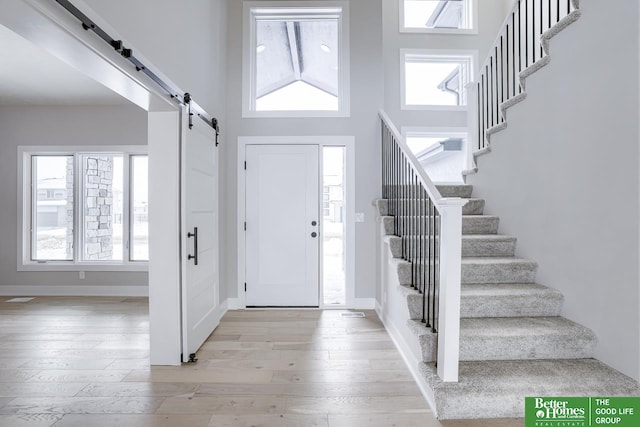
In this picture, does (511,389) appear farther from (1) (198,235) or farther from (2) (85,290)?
(2) (85,290)

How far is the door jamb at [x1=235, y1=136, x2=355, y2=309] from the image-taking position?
4.24 m

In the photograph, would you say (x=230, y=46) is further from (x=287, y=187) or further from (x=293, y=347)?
(x=293, y=347)

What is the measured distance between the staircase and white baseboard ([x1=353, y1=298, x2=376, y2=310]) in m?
1.35

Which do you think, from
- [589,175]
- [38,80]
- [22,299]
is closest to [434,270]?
[589,175]

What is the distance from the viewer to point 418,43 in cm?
519

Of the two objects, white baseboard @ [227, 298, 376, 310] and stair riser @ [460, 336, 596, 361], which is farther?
white baseboard @ [227, 298, 376, 310]

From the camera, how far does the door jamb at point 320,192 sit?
424cm

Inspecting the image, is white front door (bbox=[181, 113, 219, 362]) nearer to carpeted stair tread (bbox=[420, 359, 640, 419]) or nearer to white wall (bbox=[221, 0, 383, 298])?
white wall (bbox=[221, 0, 383, 298])

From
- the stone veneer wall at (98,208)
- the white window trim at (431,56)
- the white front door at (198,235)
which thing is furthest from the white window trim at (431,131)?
the stone veneer wall at (98,208)

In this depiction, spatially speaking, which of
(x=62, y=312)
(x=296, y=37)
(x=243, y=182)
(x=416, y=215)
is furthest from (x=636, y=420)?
(x=62, y=312)

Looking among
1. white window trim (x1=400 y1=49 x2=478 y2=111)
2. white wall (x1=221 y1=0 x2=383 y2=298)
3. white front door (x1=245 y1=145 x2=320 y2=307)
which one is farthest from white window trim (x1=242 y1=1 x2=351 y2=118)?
white window trim (x1=400 y1=49 x2=478 y2=111)

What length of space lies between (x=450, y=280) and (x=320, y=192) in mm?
2443

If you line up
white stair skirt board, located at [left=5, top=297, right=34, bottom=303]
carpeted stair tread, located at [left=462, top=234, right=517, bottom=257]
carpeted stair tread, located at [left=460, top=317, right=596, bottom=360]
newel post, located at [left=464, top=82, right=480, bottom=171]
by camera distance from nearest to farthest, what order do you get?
1. carpeted stair tread, located at [left=460, top=317, right=596, bottom=360]
2. carpeted stair tread, located at [left=462, top=234, right=517, bottom=257]
3. newel post, located at [left=464, top=82, right=480, bottom=171]
4. white stair skirt board, located at [left=5, top=297, right=34, bottom=303]

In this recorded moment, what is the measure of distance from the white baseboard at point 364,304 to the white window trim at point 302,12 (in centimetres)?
228
